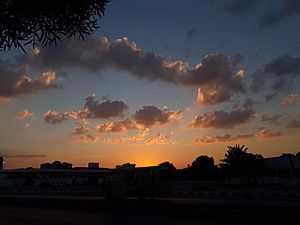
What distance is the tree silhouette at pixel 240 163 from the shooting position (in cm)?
7712

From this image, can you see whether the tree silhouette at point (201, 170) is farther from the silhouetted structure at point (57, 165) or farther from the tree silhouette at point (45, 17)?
the tree silhouette at point (45, 17)

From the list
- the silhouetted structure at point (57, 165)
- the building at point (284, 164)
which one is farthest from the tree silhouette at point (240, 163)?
the silhouetted structure at point (57, 165)

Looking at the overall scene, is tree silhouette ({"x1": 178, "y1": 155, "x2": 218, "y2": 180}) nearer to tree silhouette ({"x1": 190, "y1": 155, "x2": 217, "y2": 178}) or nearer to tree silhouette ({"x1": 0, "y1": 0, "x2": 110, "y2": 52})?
tree silhouette ({"x1": 190, "y1": 155, "x2": 217, "y2": 178})

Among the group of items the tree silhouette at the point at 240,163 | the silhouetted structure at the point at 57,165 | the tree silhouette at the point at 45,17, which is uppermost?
the silhouetted structure at the point at 57,165

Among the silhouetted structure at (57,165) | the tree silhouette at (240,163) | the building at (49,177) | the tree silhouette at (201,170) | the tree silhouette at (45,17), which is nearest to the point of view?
the tree silhouette at (45,17)

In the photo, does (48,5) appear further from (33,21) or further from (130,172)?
(130,172)

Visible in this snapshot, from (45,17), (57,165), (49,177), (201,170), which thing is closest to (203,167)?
(201,170)

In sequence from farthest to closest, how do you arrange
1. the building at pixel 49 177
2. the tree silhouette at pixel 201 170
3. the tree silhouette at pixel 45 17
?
the tree silhouette at pixel 201 170, the building at pixel 49 177, the tree silhouette at pixel 45 17

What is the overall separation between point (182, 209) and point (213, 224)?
5700 millimetres

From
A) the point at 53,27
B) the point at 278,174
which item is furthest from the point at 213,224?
the point at 278,174

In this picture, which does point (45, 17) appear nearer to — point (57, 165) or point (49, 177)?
point (49, 177)

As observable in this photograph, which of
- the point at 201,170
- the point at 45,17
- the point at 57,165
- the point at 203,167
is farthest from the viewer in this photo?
the point at 57,165

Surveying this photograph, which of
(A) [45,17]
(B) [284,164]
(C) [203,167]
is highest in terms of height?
(C) [203,167]

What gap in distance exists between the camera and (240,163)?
77438 mm
